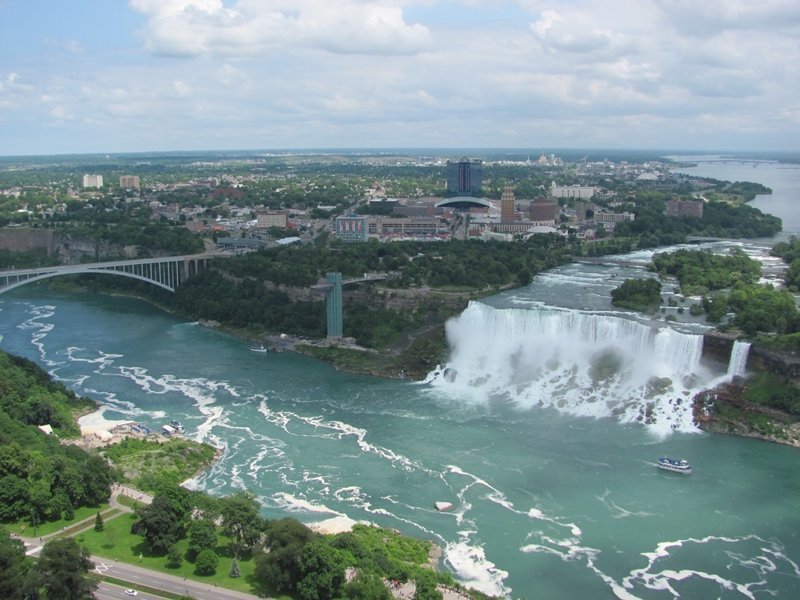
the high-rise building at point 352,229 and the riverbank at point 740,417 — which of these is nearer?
the riverbank at point 740,417

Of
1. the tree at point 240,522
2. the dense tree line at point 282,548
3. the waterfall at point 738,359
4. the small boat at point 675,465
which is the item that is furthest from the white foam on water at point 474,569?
the waterfall at point 738,359

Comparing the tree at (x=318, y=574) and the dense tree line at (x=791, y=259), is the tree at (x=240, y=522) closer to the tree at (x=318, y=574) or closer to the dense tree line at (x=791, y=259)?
the tree at (x=318, y=574)

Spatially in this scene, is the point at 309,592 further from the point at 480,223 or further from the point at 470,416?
the point at 480,223

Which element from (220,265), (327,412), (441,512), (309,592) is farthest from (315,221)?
(309,592)

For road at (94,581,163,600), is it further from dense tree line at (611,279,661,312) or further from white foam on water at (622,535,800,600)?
dense tree line at (611,279,661,312)

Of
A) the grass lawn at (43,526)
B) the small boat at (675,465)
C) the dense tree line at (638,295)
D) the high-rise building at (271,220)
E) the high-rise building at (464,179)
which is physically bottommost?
the small boat at (675,465)

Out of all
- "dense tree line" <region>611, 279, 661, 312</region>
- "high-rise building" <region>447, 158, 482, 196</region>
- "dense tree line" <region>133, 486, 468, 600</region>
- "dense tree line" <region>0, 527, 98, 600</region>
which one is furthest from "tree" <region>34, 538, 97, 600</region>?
"high-rise building" <region>447, 158, 482, 196</region>
